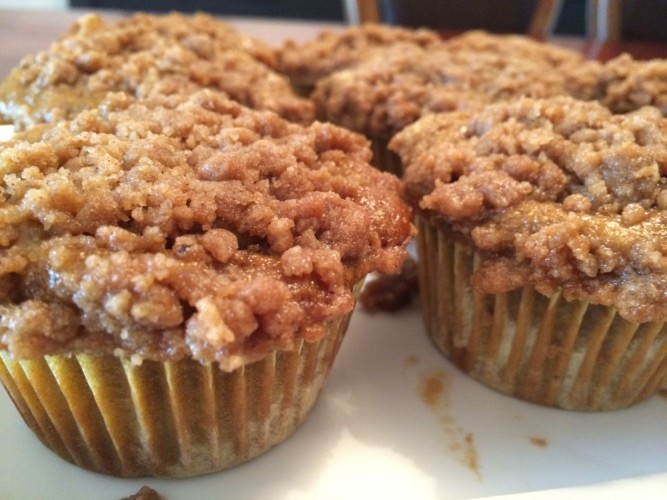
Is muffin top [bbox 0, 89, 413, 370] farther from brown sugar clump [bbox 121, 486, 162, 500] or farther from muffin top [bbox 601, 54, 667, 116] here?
muffin top [bbox 601, 54, 667, 116]

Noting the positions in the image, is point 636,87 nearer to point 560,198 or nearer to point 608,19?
point 560,198

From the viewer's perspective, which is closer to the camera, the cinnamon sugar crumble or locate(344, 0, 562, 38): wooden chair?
the cinnamon sugar crumble

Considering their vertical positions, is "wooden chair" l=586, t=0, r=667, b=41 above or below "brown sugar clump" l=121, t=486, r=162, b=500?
below

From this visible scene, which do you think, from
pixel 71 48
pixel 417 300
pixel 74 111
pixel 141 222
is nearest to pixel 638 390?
pixel 417 300

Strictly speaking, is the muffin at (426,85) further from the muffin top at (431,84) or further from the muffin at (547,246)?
the muffin at (547,246)

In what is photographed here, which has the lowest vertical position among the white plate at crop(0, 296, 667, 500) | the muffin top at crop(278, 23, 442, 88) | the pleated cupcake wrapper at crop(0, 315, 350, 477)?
the white plate at crop(0, 296, 667, 500)

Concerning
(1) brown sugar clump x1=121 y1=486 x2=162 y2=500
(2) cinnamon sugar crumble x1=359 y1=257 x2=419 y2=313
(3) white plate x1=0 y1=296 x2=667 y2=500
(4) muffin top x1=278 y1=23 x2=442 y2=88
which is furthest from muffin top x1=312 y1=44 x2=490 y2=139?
(1) brown sugar clump x1=121 y1=486 x2=162 y2=500

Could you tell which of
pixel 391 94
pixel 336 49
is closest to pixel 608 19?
pixel 336 49
